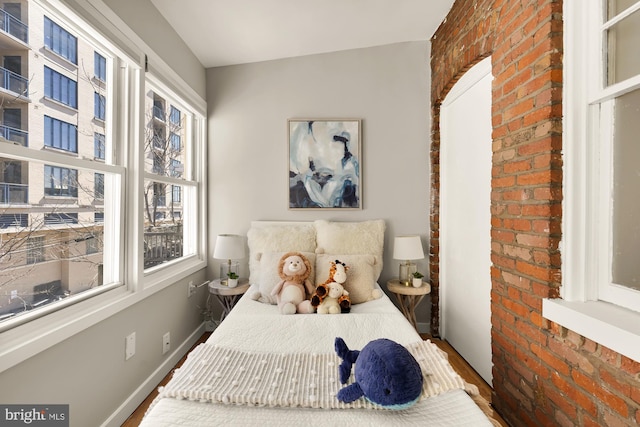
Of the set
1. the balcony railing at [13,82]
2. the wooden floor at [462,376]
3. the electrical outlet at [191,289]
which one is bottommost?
the wooden floor at [462,376]

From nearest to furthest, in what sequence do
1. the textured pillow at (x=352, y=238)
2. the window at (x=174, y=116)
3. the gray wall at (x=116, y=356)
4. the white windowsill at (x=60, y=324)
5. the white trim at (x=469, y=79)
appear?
the white windowsill at (x=60, y=324) → the gray wall at (x=116, y=356) → the white trim at (x=469, y=79) → the window at (x=174, y=116) → the textured pillow at (x=352, y=238)

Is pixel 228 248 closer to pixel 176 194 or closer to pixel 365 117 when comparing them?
pixel 176 194

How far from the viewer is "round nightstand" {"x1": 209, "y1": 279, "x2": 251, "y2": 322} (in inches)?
106

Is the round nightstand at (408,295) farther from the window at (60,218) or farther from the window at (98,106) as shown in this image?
the window at (98,106)

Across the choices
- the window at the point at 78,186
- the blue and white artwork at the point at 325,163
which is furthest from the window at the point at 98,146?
the blue and white artwork at the point at 325,163

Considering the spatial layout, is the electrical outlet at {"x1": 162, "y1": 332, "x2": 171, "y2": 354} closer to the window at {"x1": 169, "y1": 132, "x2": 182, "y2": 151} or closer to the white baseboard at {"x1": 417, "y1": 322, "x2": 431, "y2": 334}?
the window at {"x1": 169, "y1": 132, "x2": 182, "y2": 151}

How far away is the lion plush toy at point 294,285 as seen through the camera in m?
2.20

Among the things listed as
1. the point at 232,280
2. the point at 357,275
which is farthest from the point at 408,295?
the point at 232,280

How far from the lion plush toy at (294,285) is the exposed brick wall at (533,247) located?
3.93 ft

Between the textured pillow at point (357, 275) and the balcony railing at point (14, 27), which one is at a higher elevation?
the balcony railing at point (14, 27)

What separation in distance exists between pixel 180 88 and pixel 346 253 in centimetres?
189

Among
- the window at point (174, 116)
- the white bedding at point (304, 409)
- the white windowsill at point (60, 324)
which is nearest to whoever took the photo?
the white bedding at point (304, 409)

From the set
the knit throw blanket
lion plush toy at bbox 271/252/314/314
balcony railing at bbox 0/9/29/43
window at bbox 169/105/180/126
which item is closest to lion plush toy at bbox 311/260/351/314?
lion plush toy at bbox 271/252/314/314

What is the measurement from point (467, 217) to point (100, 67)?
2583 millimetres
